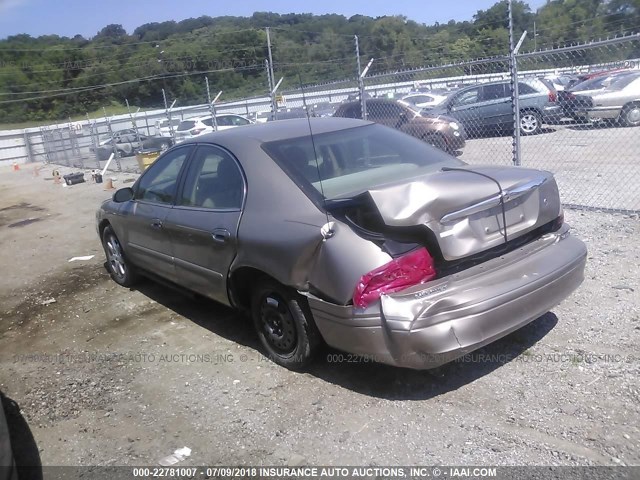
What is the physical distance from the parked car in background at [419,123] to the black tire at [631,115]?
316 centimetres

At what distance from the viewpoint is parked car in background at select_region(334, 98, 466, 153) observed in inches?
463

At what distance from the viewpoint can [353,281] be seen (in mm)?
3309

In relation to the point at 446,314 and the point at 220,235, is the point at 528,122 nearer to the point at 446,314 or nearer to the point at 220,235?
the point at 220,235

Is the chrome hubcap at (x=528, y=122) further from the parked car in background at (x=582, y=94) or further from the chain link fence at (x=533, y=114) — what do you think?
the parked car in background at (x=582, y=94)

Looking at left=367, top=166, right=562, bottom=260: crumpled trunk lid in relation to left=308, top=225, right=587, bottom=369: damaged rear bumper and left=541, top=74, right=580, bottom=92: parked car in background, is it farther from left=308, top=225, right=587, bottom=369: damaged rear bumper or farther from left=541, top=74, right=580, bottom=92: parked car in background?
left=541, top=74, right=580, bottom=92: parked car in background

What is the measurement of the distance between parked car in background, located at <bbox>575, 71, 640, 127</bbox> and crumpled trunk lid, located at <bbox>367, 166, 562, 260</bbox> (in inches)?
357

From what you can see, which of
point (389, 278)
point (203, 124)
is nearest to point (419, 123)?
point (389, 278)

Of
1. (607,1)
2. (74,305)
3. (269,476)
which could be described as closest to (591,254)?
(269,476)

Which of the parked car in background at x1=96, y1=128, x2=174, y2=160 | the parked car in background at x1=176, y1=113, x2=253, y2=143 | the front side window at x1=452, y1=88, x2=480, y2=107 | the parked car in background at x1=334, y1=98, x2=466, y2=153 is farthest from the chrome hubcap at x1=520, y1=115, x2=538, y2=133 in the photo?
the parked car in background at x1=96, y1=128, x2=174, y2=160

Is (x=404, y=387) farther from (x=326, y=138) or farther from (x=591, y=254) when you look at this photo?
(x=591, y=254)

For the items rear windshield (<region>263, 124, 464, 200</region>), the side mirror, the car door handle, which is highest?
rear windshield (<region>263, 124, 464, 200</region>)

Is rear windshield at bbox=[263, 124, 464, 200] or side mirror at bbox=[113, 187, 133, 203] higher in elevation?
rear windshield at bbox=[263, 124, 464, 200]

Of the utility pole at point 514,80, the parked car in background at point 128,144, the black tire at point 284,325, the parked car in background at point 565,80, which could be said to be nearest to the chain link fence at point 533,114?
the utility pole at point 514,80

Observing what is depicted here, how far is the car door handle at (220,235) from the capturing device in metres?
4.17
